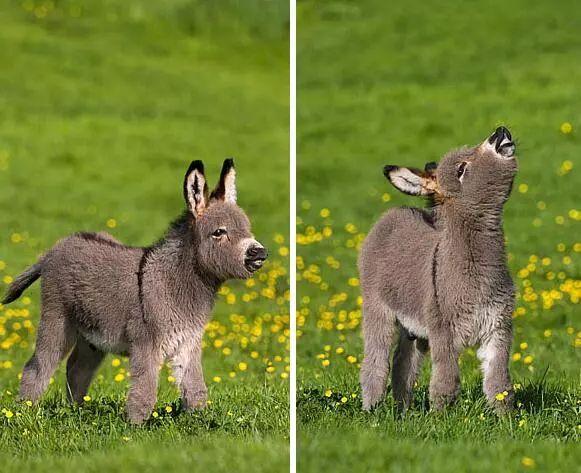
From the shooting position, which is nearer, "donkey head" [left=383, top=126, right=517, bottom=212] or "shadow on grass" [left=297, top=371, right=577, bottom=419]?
"donkey head" [left=383, top=126, right=517, bottom=212]

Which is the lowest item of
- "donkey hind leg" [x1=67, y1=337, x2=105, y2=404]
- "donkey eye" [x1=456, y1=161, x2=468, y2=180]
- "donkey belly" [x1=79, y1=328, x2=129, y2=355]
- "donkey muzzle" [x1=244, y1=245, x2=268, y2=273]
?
"donkey hind leg" [x1=67, y1=337, x2=105, y2=404]

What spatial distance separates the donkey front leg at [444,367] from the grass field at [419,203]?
4.0 inches

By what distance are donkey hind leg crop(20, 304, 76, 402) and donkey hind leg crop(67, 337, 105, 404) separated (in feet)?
0.17

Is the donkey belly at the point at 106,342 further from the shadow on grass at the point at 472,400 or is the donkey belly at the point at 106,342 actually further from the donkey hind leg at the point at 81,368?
the shadow on grass at the point at 472,400

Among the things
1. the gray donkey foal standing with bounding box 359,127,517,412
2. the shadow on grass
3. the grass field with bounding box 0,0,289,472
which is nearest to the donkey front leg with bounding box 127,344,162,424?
the grass field with bounding box 0,0,289,472

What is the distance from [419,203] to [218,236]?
2.41 feet

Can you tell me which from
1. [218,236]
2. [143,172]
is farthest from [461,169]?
[143,172]

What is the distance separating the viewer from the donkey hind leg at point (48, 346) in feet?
14.5

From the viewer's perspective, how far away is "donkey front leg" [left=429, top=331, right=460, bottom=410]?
13.9ft

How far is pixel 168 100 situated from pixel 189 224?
2011mm

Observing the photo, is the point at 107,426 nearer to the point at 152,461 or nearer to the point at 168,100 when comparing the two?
the point at 152,461

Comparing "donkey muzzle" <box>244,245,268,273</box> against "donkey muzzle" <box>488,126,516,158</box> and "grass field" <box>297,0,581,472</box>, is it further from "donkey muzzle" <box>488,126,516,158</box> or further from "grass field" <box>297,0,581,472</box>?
"donkey muzzle" <box>488,126,516,158</box>

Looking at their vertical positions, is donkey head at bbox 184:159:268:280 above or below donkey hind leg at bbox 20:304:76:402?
above

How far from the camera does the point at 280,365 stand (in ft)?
17.2
